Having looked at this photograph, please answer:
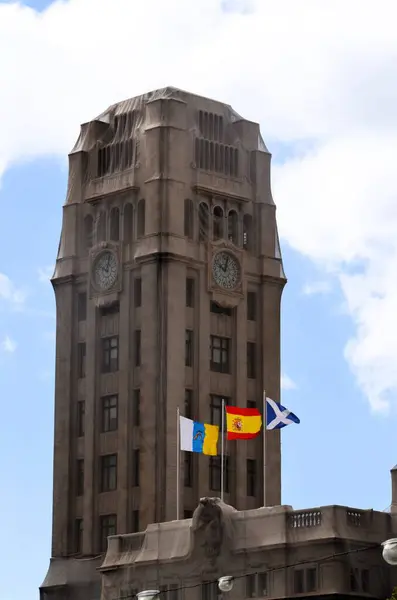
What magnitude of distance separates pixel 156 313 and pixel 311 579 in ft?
108

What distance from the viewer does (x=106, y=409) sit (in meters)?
134

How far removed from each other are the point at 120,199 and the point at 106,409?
16545 mm

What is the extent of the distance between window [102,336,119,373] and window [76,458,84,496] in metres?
7.27

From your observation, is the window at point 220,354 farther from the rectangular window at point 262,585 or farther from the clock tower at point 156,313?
the rectangular window at point 262,585

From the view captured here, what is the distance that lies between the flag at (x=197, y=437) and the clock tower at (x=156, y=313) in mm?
11286

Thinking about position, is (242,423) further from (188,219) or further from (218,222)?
(218,222)

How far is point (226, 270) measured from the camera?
448 ft

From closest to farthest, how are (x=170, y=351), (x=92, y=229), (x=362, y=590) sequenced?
1. (x=362, y=590)
2. (x=170, y=351)
3. (x=92, y=229)

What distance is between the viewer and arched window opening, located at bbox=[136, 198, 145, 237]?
135250 mm

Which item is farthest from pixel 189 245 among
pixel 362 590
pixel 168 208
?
pixel 362 590

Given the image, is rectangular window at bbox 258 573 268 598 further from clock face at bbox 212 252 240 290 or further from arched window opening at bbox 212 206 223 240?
arched window opening at bbox 212 206 223 240

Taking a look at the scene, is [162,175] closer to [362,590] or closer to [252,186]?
A: [252,186]

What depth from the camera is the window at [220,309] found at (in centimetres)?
13500

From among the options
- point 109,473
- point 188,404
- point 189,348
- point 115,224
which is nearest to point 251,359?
point 189,348
